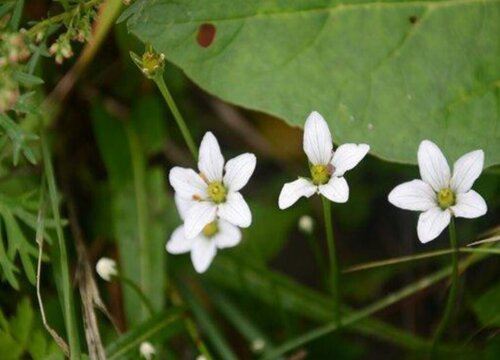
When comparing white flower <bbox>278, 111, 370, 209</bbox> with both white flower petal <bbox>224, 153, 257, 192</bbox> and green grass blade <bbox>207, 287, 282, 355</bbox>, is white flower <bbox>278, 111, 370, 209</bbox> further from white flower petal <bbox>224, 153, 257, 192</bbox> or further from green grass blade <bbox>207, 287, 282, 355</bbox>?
green grass blade <bbox>207, 287, 282, 355</bbox>

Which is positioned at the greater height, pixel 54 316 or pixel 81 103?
pixel 81 103

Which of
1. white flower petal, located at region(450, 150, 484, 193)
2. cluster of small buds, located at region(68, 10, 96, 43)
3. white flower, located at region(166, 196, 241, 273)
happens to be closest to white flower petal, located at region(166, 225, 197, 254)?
white flower, located at region(166, 196, 241, 273)

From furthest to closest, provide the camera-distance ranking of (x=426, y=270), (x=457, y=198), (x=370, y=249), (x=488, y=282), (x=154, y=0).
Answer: (x=370, y=249) → (x=426, y=270) → (x=488, y=282) → (x=154, y=0) → (x=457, y=198)

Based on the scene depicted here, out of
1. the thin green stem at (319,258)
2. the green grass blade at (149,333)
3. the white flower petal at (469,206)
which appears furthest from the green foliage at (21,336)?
the white flower petal at (469,206)

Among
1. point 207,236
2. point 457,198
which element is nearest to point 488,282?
point 457,198

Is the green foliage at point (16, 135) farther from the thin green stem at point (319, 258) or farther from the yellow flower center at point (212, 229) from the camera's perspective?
the thin green stem at point (319, 258)

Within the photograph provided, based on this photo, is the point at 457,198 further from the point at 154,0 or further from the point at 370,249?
the point at 370,249
